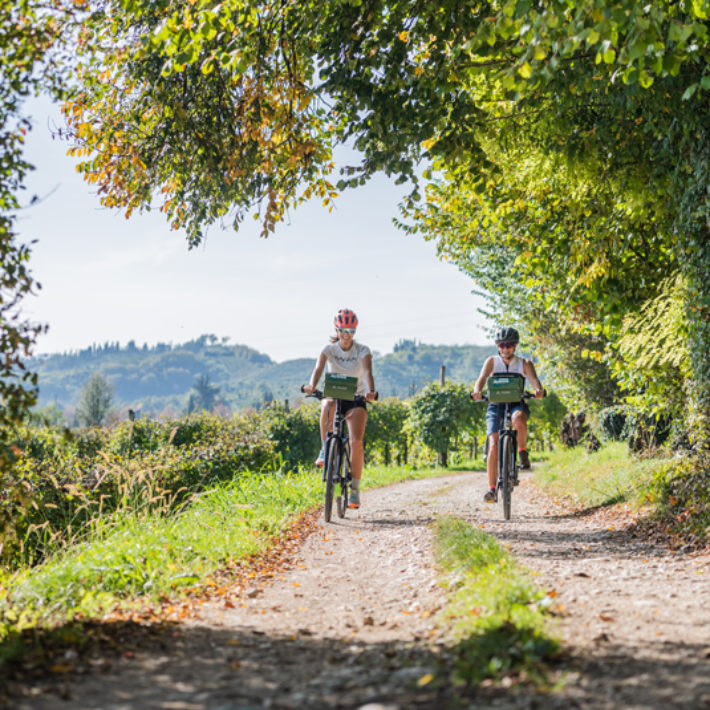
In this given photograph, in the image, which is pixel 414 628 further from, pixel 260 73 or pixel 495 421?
pixel 260 73

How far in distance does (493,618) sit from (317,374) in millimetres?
5443

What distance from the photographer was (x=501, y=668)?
2.97 m

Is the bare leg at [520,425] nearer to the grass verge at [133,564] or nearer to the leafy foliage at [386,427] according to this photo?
the grass verge at [133,564]

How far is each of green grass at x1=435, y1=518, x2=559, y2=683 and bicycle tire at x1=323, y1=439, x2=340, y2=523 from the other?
275cm

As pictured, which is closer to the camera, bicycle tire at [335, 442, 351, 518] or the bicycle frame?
the bicycle frame

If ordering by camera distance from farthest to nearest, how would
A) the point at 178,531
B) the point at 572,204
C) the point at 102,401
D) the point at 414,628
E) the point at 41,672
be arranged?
1. the point at 102,401
2. the point at 572,204
3. the point at 178,531
4. the point at 414,628
5. the point at 41,672

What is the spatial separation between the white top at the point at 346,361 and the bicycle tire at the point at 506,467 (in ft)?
6.38

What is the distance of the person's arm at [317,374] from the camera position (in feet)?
27.6

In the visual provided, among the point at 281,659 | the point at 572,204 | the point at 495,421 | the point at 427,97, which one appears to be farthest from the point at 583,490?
the point at 281,659

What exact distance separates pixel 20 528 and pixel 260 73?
6.30 metres

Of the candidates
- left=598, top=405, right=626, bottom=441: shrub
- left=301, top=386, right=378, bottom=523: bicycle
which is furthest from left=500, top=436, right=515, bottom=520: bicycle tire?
left=598, top=405, right=626, bottom=441: shrub

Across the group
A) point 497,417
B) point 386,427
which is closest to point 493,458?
point 497,417

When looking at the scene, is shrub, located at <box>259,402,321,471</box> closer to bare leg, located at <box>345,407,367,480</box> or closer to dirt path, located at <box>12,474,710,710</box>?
bare leg, located at <box>345,407,367,480</box>

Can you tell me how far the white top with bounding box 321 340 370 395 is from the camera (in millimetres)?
8406
